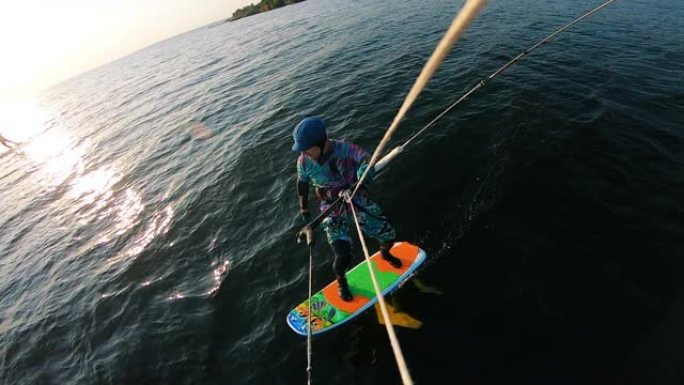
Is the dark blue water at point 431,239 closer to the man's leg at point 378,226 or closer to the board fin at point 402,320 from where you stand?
the board fin at point 402,320

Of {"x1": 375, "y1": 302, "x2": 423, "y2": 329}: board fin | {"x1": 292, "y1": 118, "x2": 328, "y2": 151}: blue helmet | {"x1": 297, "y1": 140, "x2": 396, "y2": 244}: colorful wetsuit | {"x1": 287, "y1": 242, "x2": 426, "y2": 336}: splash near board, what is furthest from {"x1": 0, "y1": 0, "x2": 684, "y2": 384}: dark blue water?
{"x1": 292, "y1": 118, "x2": 328, "y2": 151}: blue helmet

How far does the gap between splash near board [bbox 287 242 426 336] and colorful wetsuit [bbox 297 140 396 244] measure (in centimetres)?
110

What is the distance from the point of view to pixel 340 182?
6.84 meters

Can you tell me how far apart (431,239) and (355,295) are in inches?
105

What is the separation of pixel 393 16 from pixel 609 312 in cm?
3923

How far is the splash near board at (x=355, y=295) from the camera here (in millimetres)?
7699

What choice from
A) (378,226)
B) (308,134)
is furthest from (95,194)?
(308,134)

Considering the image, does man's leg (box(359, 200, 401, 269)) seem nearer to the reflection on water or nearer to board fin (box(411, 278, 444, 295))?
board fin (box(411, 278, 444, 295))

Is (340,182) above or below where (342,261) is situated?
above

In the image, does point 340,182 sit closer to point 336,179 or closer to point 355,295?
point 336,179

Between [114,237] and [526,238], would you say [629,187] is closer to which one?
[526,238]

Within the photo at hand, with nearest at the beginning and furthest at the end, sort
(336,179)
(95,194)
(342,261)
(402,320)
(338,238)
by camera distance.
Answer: (336,179)
(338,238)
(342,261)
(402,320)
(95,194)

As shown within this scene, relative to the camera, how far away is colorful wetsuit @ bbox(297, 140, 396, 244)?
21.8ft

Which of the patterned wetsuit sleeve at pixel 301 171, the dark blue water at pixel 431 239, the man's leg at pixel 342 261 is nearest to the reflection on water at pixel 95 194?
the dark blue water at pixel 431 239
